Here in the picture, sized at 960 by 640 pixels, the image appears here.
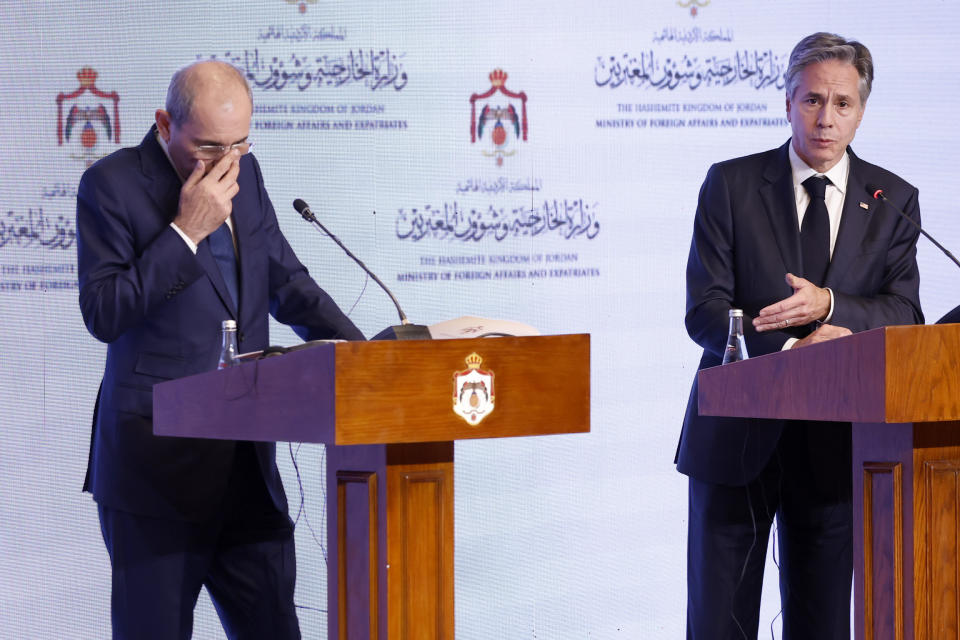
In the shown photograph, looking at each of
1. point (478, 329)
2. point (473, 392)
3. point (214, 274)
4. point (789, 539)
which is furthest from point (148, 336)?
point (789, 539)

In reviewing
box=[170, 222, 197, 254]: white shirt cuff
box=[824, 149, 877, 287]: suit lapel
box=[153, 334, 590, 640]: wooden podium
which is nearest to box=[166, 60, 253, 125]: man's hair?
box=[170, 222, 197, 254]: white shirt cuff

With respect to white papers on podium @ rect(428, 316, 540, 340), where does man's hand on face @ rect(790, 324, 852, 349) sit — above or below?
below

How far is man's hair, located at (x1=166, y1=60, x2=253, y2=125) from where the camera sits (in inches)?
86.2

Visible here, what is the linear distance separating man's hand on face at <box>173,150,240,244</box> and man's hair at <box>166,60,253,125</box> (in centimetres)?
12

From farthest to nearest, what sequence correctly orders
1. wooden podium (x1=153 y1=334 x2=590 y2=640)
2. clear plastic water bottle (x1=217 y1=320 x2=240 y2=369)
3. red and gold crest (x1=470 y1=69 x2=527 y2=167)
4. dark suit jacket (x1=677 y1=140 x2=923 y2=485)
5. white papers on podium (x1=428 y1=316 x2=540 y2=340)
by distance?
1. red and gold crest (x1=470 y1=69 x2=527 y2=167)
2. dark suit jacket (x1=677 y1=140 x2=923 y2=485)
3. clear plastic water bottle (x1=217 y1=320 x2=240 y2=369)
4. white papers on podium (x1=428 y1=316 x2=540 y2=340)
5. wooden podium (x1=153 y1=334 x2=590 y2=640)

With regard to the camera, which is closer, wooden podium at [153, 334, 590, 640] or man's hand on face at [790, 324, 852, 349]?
wooden podium at [153, 334, 590, 640]

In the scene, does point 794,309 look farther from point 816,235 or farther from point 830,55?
point 830,55

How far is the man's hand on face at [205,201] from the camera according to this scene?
2.15 meters

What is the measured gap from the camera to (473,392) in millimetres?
1606

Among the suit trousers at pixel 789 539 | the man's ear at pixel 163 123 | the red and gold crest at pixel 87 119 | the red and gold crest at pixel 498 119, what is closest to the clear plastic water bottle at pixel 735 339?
the suit trousers at pixel 789 539

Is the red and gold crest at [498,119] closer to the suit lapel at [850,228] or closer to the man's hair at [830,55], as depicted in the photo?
the man's hair at [830,55]

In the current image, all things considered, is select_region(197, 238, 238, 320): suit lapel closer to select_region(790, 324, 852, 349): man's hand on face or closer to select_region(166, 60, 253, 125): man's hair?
select_region(166, 60, 253, 125): man's hair

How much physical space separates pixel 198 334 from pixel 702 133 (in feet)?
7.94

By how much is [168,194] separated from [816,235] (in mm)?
1437
